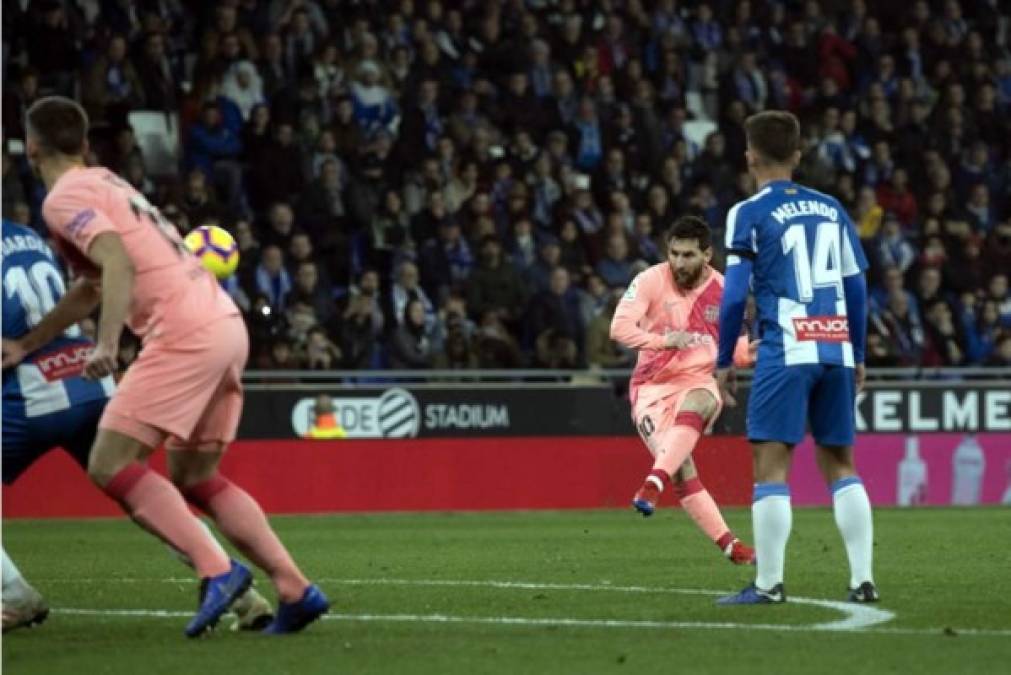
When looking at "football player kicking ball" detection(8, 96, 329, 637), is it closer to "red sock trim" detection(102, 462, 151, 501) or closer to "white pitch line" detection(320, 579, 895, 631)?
"red sock trim" detection(102, 462, 151, 501)

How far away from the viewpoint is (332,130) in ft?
79.3

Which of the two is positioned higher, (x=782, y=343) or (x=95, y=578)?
(x=782, y=343)

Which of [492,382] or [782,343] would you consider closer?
[782,343]

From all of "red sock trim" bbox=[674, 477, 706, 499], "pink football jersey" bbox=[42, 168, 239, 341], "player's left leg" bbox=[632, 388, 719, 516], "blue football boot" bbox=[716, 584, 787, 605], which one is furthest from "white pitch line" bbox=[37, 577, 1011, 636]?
"pink football jersey" bbox=[42, 168, 239, 341]

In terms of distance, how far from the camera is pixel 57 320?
30.1ft

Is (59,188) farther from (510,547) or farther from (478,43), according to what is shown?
(478,43)

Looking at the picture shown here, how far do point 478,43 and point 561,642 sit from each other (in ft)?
57.9

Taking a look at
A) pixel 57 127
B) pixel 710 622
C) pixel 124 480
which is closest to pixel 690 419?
pixel 710 622

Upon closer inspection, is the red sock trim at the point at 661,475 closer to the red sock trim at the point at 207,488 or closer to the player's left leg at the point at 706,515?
the player's left leg at the point at 706,515

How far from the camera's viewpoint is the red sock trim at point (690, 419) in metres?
13.3

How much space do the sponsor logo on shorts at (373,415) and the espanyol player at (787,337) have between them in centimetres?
1157

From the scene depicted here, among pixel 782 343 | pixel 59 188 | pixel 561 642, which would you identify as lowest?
pixel 561 642

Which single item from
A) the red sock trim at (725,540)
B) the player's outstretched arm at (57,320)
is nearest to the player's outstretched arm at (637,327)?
the red sock trim at (725,540)

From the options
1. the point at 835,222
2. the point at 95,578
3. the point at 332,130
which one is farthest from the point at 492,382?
the point at 835,222
